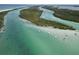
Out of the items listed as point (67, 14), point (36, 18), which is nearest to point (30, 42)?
point (36, 18)

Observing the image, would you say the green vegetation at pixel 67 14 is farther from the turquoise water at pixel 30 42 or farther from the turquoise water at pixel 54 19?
the turquoise water at pixel 30 42

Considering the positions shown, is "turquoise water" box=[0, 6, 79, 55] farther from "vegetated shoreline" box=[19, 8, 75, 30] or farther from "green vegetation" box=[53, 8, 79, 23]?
"green vegetation" box=[53, 8, 79, 23]

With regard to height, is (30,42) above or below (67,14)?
below

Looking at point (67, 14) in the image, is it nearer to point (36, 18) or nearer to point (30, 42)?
point (36, 18)

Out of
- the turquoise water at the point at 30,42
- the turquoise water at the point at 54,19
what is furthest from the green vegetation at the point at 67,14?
the turquoise water at the point at 30,42

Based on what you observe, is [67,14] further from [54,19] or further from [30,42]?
[30,42]

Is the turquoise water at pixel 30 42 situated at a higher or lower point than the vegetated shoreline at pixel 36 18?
lower
